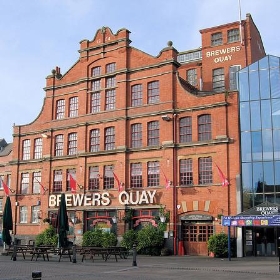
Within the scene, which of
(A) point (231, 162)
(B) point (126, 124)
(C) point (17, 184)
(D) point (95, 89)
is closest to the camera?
(A) point (231, 162)

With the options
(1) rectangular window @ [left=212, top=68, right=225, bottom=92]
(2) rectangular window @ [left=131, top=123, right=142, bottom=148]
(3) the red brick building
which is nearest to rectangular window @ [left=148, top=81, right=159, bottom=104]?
(3) the red brick building

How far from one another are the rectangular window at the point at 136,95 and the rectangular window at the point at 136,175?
5242mm

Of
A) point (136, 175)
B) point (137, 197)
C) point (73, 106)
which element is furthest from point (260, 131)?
point (73, 106)

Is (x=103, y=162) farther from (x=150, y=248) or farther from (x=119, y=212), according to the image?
(x=150, y=248)

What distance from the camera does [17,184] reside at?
143 ft

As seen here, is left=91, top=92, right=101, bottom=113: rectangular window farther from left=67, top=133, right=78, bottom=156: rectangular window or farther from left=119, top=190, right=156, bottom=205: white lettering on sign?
left=119, top=190, right=156, bottom=205: white lettering on sign

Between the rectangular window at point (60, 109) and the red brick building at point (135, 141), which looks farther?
the rectangular window at point (60, 109)

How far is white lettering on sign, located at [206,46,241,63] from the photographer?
4491cm

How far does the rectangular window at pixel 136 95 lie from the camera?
37625 millimetres

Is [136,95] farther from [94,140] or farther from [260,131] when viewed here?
[260,131]

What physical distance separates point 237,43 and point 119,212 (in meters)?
21.2

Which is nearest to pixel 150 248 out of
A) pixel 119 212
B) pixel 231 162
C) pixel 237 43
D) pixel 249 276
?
pixel 119 212

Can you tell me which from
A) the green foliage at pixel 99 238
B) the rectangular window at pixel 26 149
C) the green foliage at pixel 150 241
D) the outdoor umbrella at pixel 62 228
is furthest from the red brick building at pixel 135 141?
the outdoor umbrella at pixel 62 228

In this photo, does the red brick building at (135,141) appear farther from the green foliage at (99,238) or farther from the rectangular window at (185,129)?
the green foliage at (99,238)
